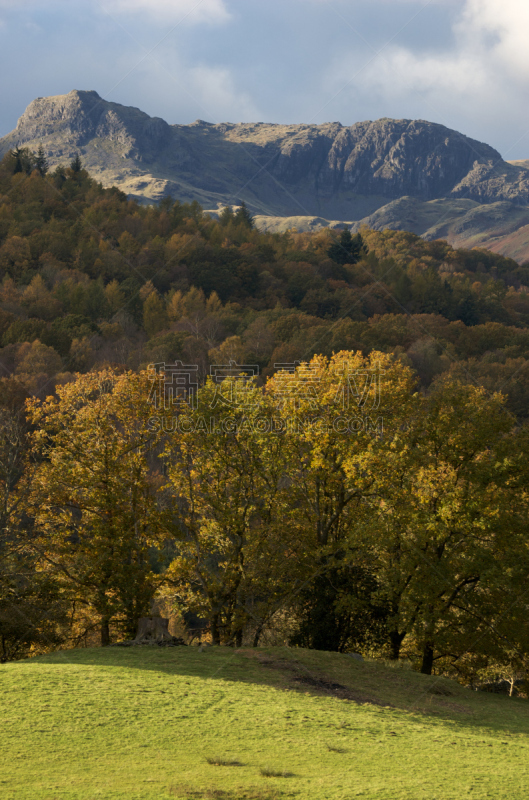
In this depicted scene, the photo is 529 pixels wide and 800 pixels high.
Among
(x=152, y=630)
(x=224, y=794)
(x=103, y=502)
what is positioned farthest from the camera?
(x=103, y=502)

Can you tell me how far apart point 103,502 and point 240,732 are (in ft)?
33.5

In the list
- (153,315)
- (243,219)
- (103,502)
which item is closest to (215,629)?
(103,502)

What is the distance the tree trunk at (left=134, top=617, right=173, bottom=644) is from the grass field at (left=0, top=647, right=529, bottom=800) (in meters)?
1.44

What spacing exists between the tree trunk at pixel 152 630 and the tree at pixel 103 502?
0.83 metres

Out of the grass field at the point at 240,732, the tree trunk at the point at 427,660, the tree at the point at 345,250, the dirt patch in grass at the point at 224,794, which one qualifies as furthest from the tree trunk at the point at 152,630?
the tree at the point at 345,250

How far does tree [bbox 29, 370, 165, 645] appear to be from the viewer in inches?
737

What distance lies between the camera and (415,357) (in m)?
75.2

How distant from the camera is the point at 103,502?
765 inches

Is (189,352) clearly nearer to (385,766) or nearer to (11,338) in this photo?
(11,338)

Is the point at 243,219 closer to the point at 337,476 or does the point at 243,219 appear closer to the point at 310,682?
the point at 337,476

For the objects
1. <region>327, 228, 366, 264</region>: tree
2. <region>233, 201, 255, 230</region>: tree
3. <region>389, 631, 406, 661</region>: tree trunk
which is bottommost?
<region>389, 631, 406, 661</region>: tree trunk

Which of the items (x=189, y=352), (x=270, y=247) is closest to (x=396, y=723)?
(x=189, y=352)

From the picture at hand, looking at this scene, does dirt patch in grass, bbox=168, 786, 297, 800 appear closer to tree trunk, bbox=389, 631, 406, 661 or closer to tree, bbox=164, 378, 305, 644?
tree, bbox=164, 378, 305, 644

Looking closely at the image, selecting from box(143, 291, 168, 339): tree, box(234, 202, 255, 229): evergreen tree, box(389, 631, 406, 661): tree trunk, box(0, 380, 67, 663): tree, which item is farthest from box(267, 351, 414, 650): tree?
box(234, 202, 255, 229): evergreen tree
